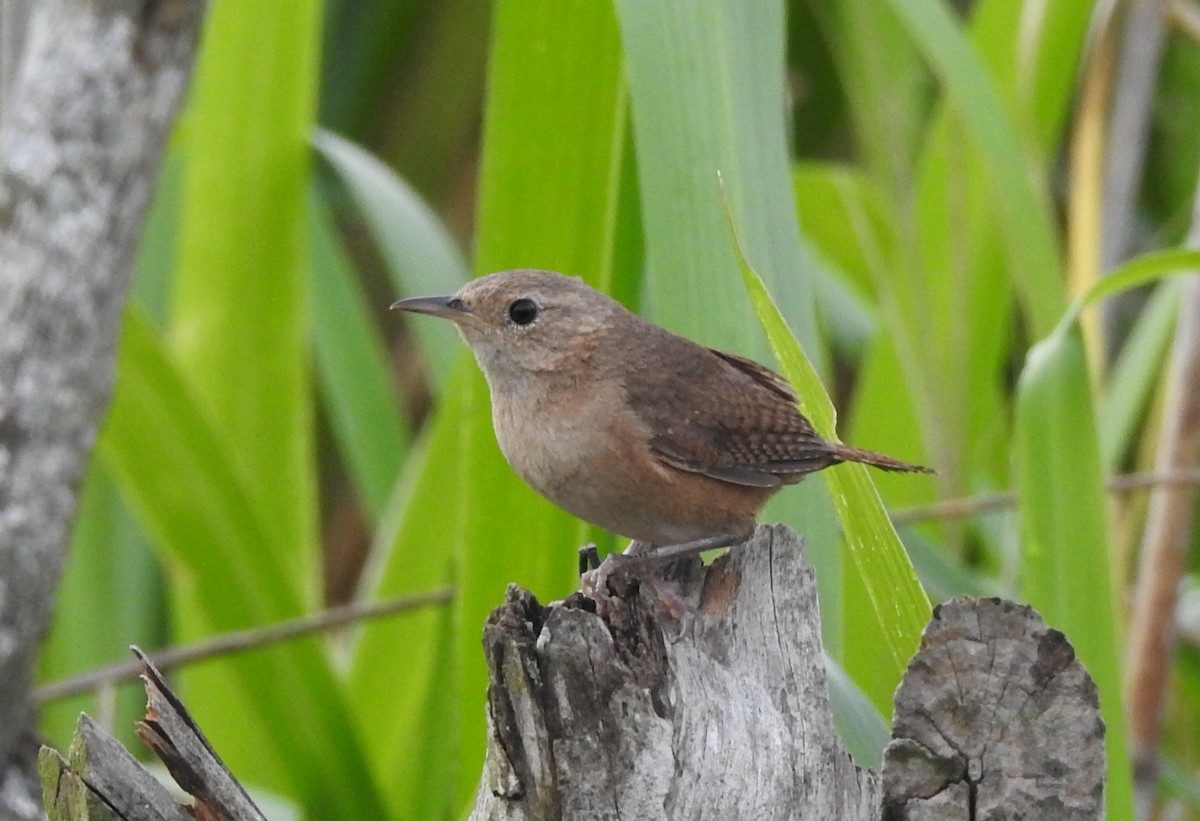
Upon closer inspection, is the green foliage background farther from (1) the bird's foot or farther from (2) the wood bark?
(2) the wood bark

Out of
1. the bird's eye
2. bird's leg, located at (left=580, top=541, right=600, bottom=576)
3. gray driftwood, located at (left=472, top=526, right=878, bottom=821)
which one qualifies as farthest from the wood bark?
gray driftwood, located at (left=472, top=526, right=878, bottom=821)

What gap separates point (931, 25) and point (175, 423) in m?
1.34

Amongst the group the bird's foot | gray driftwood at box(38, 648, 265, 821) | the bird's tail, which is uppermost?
the bird's tail

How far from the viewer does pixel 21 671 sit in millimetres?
1916

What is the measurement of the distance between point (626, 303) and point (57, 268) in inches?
30.7

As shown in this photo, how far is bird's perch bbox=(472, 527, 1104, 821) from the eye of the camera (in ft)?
3.85

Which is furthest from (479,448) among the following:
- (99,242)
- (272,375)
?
(272,375)

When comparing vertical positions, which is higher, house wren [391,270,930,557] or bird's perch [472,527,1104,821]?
house wren [391,270,930,557]

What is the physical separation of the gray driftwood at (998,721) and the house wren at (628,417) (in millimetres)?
610

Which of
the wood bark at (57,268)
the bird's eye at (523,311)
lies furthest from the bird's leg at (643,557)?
the wood bark at (57,268)

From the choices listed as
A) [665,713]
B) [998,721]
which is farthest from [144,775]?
[998,721]

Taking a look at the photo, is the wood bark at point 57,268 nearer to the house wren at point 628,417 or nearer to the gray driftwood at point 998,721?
the house wren at point 628,417

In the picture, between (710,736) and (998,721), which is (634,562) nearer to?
(710,736)

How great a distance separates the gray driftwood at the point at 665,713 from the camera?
124cm
